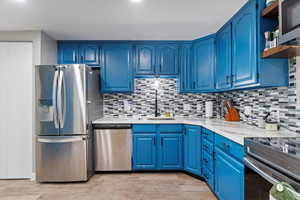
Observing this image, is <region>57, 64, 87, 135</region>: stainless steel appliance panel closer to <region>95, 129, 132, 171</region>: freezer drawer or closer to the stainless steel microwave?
<region>95, 129, 132, 171</region>: freezer drawer

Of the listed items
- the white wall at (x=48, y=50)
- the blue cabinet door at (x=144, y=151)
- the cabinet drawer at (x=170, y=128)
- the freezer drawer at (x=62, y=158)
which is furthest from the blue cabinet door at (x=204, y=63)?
the white wall at (x=48, y=50)

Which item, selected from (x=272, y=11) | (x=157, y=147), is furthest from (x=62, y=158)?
(x=272, y=11)

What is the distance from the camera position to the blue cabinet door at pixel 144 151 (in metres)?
3.53

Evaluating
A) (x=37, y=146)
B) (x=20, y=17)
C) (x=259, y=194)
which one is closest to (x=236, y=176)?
(x=259, y=194)

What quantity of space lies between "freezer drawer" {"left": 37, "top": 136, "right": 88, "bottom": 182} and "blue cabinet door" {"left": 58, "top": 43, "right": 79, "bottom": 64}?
1417 millimetres

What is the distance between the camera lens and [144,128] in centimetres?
353

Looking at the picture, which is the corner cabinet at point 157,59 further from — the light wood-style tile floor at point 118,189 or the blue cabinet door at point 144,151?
the light wood-style tile floor at point 118,189

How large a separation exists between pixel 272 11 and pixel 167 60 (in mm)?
2085

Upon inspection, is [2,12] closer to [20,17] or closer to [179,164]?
[20,17]

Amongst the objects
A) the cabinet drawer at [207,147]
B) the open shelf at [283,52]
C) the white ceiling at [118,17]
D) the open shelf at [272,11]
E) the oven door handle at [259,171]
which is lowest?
the cabinet drawer at [207,147]

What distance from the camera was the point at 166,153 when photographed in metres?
3.54

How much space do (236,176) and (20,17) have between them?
3.17 metres

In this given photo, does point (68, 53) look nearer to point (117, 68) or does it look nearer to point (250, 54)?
point (117, 68)

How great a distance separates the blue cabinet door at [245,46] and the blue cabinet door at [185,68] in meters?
1.18
